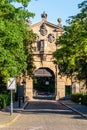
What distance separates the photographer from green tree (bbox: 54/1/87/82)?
42806 mm

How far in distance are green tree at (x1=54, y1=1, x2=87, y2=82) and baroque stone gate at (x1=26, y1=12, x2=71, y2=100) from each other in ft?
137

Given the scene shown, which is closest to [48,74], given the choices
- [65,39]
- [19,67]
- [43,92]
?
[43,92]

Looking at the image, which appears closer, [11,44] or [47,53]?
[11,44]

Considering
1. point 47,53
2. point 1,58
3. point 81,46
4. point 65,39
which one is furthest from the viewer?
point 47,53

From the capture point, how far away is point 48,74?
303ft

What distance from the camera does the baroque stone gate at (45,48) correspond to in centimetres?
9075

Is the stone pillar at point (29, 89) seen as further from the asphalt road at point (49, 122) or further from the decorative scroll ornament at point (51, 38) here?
the asphalt road at point (49, 122)

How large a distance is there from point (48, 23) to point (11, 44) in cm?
6207

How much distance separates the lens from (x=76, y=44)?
43969mm

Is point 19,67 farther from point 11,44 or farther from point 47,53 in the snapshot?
point 47,53

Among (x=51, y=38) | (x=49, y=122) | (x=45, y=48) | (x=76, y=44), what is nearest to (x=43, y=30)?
(x=51, y=38)

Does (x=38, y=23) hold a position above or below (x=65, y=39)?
above

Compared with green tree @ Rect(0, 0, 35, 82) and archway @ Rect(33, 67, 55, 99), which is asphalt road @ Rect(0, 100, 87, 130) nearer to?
green tree @ Rect(0, 0, 35, 82)

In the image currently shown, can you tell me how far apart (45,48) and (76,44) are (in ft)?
159
